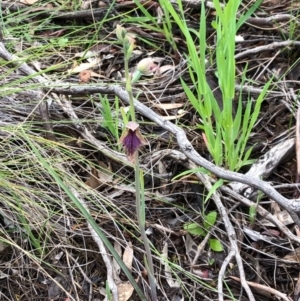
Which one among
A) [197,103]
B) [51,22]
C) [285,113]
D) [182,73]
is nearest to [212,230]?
[197,103]

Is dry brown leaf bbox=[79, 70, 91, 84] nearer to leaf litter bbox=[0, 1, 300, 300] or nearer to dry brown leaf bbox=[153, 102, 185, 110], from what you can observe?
leaf litter bbox=[0, 1, 300, 300]

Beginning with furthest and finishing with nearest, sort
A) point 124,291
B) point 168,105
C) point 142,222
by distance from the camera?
point 168,105 → point 124,291 → point 142,222

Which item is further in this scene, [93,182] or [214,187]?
[93,182]

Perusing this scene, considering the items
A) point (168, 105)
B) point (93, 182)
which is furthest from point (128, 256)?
point (168, 105)

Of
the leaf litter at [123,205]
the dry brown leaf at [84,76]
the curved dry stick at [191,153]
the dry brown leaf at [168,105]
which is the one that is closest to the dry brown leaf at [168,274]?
the leaf litter at [123,205]

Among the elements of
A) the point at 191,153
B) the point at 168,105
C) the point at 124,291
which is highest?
the point at 191,153

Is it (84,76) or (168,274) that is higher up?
(84,76)

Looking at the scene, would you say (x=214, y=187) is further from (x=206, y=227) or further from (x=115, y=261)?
(x=115, y=261)

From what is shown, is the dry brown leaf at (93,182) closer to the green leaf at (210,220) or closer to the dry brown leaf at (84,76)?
the green leaf at (210,220)

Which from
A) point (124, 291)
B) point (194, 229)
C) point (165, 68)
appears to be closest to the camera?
point (124, 291)
